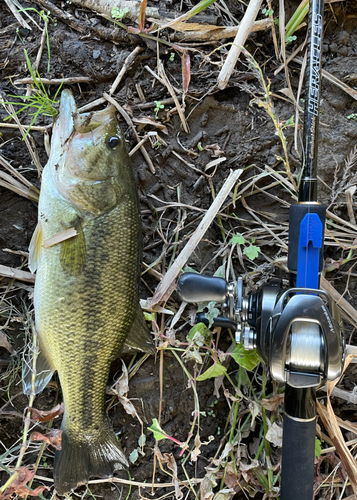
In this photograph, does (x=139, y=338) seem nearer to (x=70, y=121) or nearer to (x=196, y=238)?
(x=196, y=238)

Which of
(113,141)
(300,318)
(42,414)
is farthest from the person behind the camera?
(113,141)

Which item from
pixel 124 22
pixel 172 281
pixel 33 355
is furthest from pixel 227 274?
pixel 124 22

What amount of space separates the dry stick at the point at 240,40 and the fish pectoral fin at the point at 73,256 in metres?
1.17

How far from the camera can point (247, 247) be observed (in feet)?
6.60

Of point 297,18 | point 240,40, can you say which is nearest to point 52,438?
point 240,40

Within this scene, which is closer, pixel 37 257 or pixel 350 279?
pixel 37 257

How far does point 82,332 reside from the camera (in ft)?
5.68

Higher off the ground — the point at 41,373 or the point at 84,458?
the point at 41,373

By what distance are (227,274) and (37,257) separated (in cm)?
100

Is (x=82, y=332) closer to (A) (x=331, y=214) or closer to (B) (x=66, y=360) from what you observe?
(B) (x=66, y=360)

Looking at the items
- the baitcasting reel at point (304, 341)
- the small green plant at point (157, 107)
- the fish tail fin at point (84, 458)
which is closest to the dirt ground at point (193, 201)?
the small green plant at point (157, 107)

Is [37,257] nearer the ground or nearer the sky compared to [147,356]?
nearer the sky

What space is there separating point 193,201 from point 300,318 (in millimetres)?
1089

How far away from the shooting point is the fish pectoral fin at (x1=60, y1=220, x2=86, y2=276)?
1707 mm
